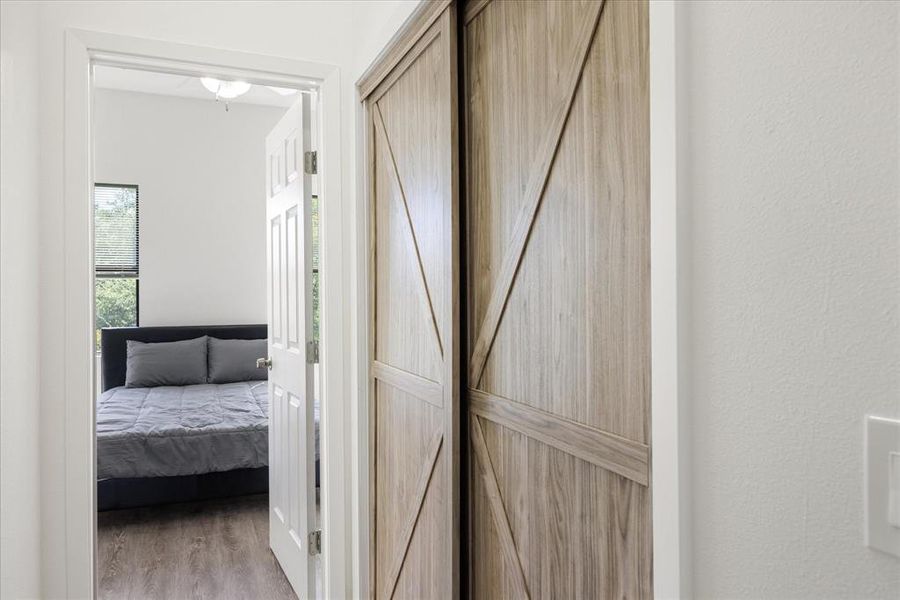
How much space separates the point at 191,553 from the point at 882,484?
3266mm

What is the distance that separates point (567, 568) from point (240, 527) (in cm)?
286

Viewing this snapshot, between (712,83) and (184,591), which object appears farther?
(184,591)

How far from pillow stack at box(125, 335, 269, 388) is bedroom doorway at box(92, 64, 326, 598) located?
1 centimetres

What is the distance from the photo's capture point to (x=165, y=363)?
486 cm

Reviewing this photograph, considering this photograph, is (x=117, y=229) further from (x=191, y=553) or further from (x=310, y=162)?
(x=310, y=162)

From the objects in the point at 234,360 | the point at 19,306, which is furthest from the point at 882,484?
the point at 234,360

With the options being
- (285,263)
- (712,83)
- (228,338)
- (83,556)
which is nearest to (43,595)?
(83,556)

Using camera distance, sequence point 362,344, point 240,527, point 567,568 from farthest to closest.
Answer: point 240,527
point 362,344
point 567,568

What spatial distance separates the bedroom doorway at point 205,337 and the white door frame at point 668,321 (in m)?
1.66

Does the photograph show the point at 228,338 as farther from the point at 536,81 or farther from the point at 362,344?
the point at 536,81

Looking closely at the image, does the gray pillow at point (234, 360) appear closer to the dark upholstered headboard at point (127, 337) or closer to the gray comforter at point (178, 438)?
the dark upholstered headboard at point (127, 337)

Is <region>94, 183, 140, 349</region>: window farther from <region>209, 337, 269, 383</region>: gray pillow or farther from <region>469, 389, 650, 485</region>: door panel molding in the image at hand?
<region>469, 389, 650, 485</region>: door panel molding

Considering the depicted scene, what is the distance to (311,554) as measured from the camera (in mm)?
2406

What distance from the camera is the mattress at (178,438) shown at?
11.5ft
